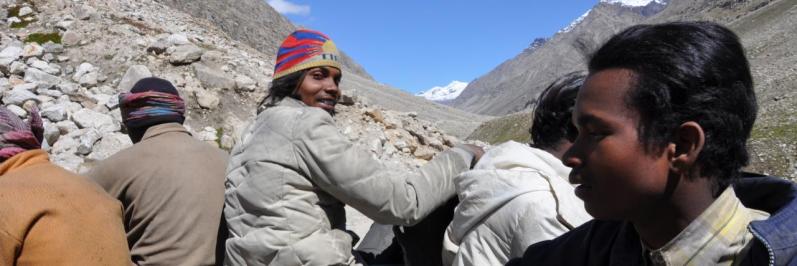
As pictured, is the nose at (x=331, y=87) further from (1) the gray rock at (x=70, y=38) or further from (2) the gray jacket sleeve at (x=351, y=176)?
(1) the gray rock at (x=70, y=38)

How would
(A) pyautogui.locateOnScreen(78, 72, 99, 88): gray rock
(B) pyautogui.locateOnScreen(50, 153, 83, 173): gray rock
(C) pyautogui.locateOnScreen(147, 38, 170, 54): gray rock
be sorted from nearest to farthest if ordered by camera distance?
(B) pyautogui.locateOnScreen(50, 153, 83, 173): gray rock < (A) pyautogui.locateOnScreen(78, 72, 99, 88): gray rock < (C) pyautogui.locateOnScreen(147, 38, 170, 54): gray rock

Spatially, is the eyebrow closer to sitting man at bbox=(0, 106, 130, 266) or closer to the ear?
the ear

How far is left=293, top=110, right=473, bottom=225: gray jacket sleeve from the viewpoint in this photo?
2.75 m

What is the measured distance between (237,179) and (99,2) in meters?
16.9

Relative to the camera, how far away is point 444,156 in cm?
305

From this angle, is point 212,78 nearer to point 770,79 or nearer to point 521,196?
point 521,196

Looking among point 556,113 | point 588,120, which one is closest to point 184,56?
point 556,113

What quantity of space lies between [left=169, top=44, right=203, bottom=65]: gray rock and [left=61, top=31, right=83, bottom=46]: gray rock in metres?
2.26

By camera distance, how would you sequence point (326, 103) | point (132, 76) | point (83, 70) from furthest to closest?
point (83, 70) → point (132, 76) → point (326, 103)

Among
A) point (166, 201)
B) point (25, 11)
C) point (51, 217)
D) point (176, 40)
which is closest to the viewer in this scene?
point (51, 217)

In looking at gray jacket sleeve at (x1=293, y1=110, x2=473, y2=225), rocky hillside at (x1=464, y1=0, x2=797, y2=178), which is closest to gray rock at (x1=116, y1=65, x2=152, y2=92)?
rocky hillside at (x1=464, y1=0, x2=797, y2=178)

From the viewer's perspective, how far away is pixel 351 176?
2.75m

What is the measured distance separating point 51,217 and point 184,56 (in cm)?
1158

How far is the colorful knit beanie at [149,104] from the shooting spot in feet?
11.3
